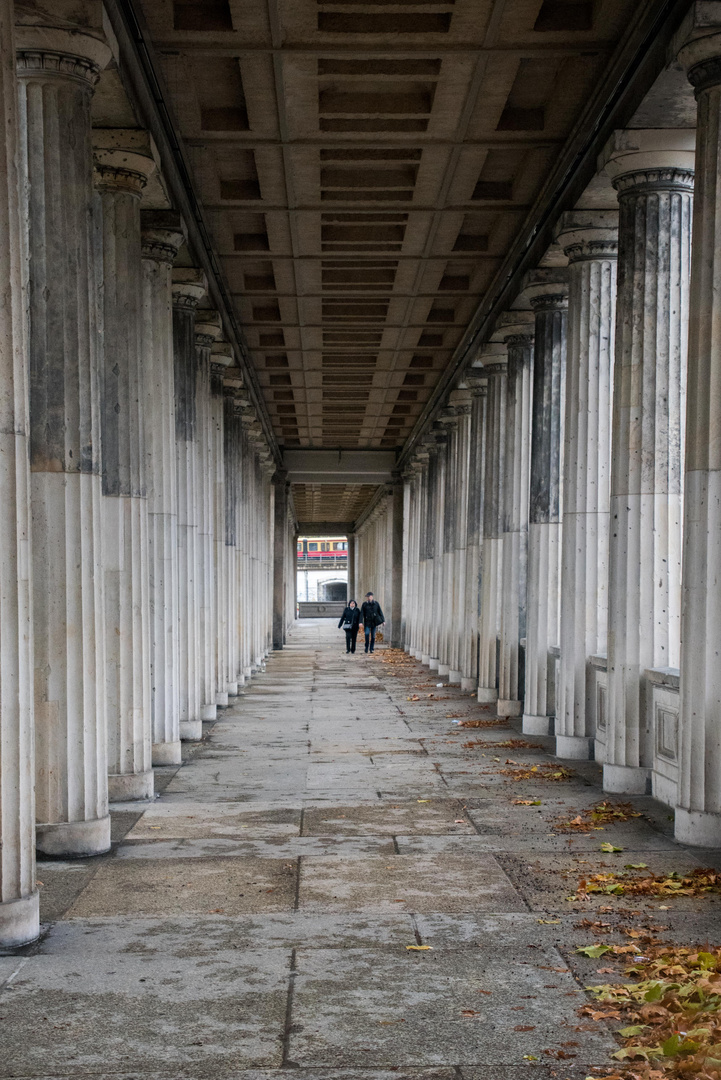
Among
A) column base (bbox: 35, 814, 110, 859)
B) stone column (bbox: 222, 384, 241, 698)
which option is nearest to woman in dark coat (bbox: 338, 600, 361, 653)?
stone column (bbox: 222, 384, 241, 698)

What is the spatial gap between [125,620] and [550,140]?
7205mm

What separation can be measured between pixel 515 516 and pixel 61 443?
11.0m

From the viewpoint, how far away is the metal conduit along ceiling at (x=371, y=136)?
10.6 m

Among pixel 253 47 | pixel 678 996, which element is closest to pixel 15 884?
pixel 678 996

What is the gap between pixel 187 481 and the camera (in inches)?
612

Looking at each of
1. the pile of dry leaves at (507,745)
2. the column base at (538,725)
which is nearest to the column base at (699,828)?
the pile of dry leaves at (507,745)

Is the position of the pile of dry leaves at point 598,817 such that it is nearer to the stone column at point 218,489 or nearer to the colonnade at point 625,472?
the colonnade at point 625,472

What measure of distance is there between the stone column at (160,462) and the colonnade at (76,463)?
0.08 ft

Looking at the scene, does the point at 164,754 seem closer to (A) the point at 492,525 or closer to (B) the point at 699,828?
(B) the point at 699,828

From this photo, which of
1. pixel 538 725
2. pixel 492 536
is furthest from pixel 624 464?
pixel 492 536

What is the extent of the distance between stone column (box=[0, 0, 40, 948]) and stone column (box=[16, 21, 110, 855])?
176 centimetres

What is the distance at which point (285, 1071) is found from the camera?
4.74 metres

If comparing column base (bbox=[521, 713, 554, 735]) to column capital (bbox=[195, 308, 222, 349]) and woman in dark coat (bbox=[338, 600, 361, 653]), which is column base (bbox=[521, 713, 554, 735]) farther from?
woman in dark coat (bbox=[338, 600, 361, 653])

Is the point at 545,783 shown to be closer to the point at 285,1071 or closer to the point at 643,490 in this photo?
the point at 643,490
